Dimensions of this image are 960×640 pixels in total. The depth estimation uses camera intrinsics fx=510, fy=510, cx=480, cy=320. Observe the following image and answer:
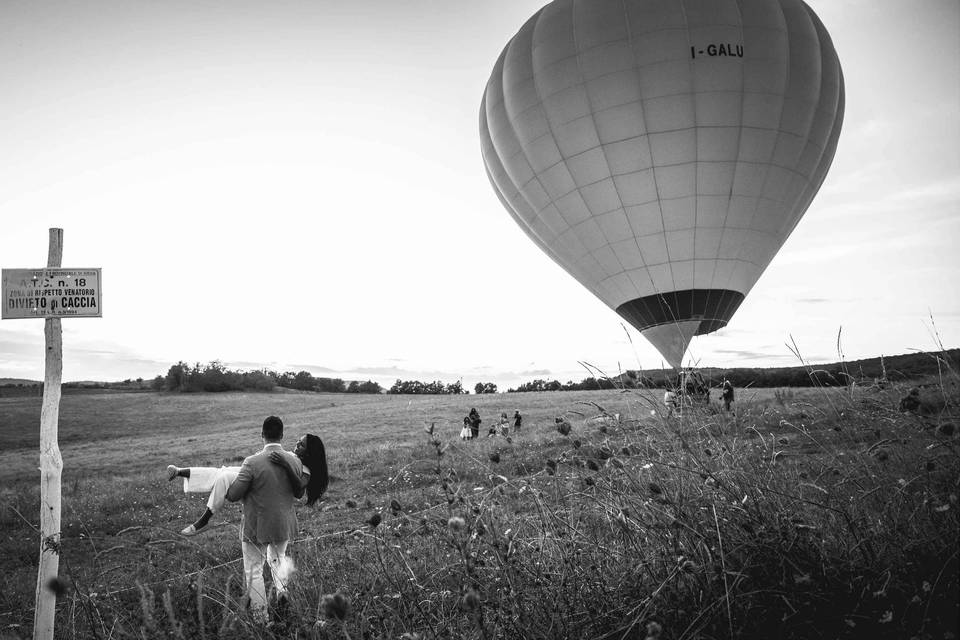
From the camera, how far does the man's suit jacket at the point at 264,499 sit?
482 cm

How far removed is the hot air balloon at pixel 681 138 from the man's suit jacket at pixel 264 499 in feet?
40.1

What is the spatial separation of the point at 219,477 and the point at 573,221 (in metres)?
14.1

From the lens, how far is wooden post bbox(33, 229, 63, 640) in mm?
4160

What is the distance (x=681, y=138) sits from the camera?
15.2 m

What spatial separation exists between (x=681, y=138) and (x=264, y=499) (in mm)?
14911

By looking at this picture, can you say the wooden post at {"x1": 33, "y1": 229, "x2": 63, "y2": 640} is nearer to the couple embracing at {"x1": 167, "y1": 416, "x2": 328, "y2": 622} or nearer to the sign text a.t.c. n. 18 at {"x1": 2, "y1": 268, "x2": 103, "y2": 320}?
the sign text a.t.c. n. 18 at {"x1": 2, "y1": 268, "x2": 103, "y2": 320}

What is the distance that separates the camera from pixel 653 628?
1.63 m

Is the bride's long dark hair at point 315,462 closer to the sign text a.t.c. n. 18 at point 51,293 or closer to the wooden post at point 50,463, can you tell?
the wooden post at point 50,463

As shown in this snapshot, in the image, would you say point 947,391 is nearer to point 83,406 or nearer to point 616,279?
point 616,279

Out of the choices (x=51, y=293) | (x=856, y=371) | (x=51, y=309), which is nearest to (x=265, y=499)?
(x=51, y=309)

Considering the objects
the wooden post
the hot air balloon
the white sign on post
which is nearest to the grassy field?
the wooden post

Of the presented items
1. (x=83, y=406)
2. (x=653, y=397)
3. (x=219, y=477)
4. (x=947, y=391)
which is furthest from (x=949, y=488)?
(x=83, y=406)

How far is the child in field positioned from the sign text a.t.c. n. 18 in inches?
73.3

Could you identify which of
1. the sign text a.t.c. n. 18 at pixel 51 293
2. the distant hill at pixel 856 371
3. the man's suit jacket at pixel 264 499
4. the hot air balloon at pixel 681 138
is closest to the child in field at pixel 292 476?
the man's suit jacket at pixel 264 499
